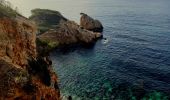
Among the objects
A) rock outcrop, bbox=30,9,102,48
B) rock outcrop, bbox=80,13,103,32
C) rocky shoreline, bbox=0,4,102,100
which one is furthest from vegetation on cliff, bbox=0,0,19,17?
rock outcrop, bbox=80,13,103,32

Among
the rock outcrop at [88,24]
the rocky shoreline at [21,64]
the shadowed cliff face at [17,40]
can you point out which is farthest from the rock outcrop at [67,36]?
the shadowed cliff face at [17,40]

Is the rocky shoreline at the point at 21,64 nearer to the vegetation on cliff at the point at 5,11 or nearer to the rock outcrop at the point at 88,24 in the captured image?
the vegetation on cliff at the point at 5,11

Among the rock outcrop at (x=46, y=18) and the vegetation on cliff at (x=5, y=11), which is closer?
the vegetation on cliff at (x=5, y=11)

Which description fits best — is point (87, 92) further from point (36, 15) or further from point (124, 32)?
point (36, 15)

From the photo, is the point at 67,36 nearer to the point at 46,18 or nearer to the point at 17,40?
the point at 46,18

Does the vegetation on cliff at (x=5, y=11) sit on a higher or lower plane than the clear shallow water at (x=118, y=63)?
higher

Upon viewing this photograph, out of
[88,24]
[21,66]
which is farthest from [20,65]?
[88,24]

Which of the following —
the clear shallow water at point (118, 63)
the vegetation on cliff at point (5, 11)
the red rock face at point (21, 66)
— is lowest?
the clear shallow water at point (118, 63)

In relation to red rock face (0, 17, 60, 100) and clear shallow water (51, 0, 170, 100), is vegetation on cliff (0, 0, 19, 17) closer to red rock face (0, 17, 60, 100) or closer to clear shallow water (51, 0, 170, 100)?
red rock face (0, 17, 60, 100)

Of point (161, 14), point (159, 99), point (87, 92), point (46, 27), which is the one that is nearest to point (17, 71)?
point (87, 92)
